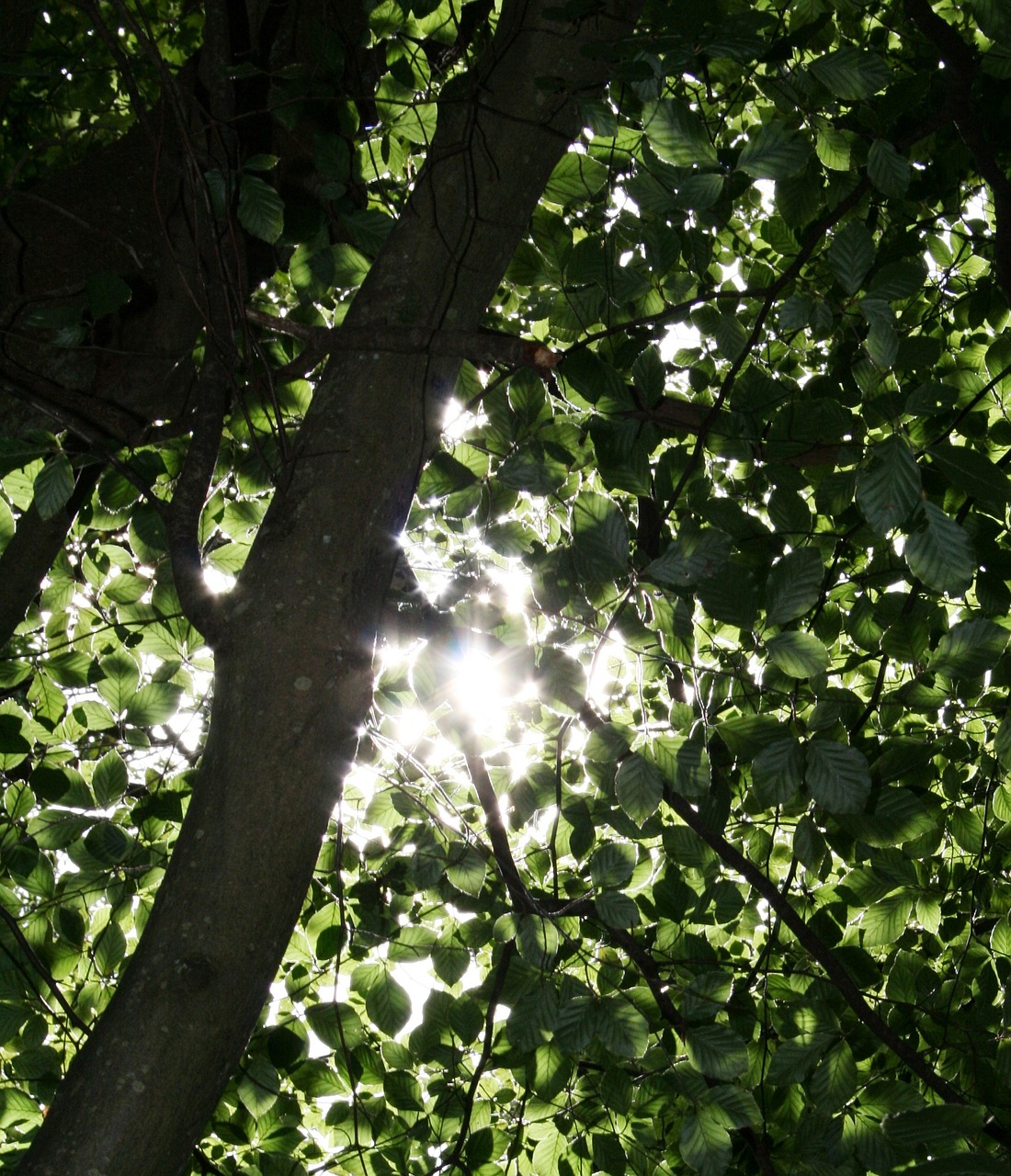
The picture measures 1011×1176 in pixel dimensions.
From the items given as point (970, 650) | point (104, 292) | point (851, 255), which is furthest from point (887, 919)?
point (104, 292)

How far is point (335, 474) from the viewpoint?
1.54 m

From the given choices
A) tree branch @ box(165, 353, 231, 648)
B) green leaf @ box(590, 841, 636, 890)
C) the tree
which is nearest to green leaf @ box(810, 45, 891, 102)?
the tree

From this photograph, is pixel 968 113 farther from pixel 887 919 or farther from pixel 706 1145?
pixel 706 1145

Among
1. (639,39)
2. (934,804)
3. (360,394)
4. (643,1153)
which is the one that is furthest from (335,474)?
(643,1153)

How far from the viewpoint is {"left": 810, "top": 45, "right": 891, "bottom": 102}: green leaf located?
62.5 inches

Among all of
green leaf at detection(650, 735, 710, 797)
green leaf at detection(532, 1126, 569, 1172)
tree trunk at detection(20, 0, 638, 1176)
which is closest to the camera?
tree trunk at detection(20, 0, 638, 1176)

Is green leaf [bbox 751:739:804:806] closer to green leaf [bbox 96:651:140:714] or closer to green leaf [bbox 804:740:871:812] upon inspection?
green leaf [bbox 804:740:871:812]

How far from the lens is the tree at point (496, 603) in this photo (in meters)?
1.41

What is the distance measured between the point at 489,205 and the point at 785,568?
96cm

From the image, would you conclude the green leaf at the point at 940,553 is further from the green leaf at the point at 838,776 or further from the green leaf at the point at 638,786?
the green leaf at the point at 638,786

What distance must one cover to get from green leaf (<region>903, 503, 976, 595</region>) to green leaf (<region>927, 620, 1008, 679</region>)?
0.28 m

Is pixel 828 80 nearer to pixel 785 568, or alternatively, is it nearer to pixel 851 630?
pixel 785 568

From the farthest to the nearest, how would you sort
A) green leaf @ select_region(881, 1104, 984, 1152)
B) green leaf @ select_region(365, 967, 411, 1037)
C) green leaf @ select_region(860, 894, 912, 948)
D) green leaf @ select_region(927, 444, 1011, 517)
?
green leaf @ select_region(860, 894, 912, 948), green leaf @ select_region(365, 967, 411, 1037), green leaf @ select_region(927, 444, 1011, 517), green leaf @ select_region(881, 1104, 984, 1152)

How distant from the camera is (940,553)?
1.36 m
